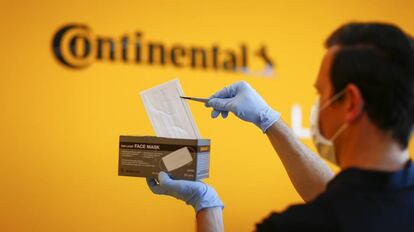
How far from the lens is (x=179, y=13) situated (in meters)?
2.36

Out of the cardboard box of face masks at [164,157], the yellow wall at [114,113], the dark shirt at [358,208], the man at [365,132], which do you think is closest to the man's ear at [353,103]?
the man at [365,132]

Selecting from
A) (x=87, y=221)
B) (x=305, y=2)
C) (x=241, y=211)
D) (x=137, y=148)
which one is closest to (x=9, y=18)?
(x=87, y=221)

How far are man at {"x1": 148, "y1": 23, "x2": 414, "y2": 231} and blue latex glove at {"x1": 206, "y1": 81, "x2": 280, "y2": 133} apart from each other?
0.43m

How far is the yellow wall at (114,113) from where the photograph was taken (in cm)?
198

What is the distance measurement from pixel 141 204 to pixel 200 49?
0.86 metres

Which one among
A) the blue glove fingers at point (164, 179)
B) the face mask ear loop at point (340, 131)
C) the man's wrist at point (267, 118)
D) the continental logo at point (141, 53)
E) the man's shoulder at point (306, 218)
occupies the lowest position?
the man's shoulder at point (306, 218)

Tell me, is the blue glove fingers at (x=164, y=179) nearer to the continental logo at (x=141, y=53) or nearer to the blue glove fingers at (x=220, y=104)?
the blue glove fingers at (x=220, y=104)

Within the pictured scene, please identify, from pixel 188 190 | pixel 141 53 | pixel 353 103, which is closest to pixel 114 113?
pixel 141 53

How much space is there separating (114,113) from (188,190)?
3.35ft

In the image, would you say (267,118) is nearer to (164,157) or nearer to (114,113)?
(164,157)

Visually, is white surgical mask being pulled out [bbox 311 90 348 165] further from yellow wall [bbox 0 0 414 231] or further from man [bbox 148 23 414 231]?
yellow wall [bbox 0 0 414 231]

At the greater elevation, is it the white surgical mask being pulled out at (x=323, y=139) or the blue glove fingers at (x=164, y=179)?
the white surgical mask being pulled out at (x=323, y=139)

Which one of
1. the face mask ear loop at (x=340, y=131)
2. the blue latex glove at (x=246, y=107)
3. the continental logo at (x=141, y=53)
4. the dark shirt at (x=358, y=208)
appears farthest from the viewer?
the continental logo at (x=141, y=53)

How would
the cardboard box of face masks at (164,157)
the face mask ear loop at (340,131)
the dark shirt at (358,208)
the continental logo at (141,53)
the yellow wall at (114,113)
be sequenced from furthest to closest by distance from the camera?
the continental logo at (141,53) → the yellow wall at (114,113) → the cardboard box of face masks at (164,157) → the face mask ear loop at (340,131) → the dark shirt at (358,208)
